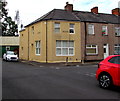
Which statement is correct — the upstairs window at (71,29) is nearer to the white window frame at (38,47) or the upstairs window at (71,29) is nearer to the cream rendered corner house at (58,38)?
the cream rendered corner house at (58,38)

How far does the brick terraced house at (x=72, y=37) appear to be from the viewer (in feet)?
74.9

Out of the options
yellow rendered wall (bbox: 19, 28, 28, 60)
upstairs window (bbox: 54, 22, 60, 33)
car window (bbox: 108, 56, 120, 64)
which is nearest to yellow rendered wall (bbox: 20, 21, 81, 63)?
upstairs window (bbox: 54, 22, 60, 33)

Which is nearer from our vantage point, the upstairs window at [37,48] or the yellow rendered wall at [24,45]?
the upstairs window at [37,48]

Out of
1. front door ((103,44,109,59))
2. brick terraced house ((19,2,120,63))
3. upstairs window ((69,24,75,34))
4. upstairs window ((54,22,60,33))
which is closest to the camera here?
brick terraced house ((19,2,120,63))

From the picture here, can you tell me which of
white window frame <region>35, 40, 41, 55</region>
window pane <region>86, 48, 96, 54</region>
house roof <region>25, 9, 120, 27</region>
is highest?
house roof <region>25, 9, 120, 27</region>

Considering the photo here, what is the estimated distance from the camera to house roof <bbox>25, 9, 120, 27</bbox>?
2373cm

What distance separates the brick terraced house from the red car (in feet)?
45.4

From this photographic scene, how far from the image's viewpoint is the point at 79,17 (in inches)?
1000

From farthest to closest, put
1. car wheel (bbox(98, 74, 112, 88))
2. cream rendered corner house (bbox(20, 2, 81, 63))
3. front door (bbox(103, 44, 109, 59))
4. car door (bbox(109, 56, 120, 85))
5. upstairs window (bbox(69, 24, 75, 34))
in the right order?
front door (bbox(103, 44, 109, 59)) → upstairs window (bbox(69, 24, 75, 34)) → cream rendered corner house (bbox(20, 2, 81, 63)) → car wheel (bbox(98, 74, 112, 88)) → car door (bbox(109, 56, 120, 85))

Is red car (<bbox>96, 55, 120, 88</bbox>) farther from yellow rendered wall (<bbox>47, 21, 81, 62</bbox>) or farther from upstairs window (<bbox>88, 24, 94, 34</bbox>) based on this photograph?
upstairs window (<bbox>88, 24, 94, 34</bbox>)

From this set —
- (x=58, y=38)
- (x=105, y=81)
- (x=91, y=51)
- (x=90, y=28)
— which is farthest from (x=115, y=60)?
(x=90, y=28)

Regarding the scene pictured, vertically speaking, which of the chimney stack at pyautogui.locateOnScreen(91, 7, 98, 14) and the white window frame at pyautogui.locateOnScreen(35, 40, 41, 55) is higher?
the chimney stack at pyautogui.locateOnScreen(91, 7, 98, 14)

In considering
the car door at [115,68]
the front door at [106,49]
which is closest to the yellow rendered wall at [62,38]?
the front door at [106,49]

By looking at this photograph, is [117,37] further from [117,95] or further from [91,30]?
[117,95]
